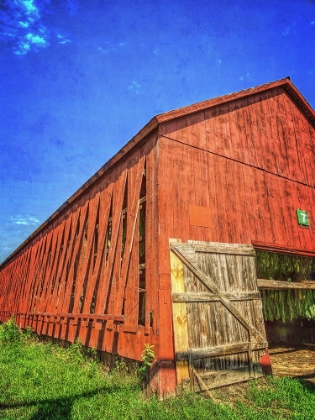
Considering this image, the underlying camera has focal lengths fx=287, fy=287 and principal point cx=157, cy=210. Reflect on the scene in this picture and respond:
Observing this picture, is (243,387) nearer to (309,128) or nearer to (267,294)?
(267,294)

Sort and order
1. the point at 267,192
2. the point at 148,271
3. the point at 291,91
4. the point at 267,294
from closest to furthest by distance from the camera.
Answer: the point at 148,271
the point at 267,192
the point at 267,294
the point at 291,91

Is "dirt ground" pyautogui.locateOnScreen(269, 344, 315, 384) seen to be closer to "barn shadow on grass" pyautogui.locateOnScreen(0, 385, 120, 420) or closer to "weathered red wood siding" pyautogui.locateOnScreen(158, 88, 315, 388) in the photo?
"weathered red wood siding" pyautogui.locateOnScreen(158, 88, 315, 388)

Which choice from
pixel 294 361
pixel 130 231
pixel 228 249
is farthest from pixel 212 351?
pixel 294 361

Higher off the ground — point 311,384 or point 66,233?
point 66,233

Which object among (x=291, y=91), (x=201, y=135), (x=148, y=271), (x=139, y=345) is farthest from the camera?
(x=291, y=91)

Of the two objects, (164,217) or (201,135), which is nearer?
(164,217)

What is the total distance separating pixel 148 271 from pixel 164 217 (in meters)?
1.15

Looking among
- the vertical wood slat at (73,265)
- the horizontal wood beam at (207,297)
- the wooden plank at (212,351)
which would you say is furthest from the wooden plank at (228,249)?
the vertical wood slat at (73,265)

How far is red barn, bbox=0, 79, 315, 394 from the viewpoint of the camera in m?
5.51

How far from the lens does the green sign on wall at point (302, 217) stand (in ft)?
29.2

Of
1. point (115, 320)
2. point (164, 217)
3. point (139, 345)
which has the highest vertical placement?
point (164, 217)

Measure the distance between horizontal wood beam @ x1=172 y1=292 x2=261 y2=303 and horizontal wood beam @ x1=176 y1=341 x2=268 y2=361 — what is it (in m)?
0.87

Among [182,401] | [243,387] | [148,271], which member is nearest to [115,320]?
[148,271]

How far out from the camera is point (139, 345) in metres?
5.51
